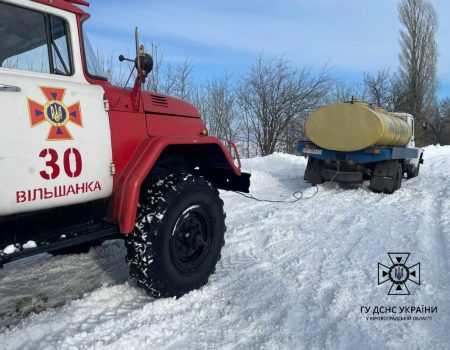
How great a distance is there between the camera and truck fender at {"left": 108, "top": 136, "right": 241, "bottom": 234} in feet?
9.75

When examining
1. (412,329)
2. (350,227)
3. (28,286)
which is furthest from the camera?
(350,227)

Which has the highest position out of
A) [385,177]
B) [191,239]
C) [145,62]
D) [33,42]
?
[33,42]

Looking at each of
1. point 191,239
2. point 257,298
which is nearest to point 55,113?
point 191,239

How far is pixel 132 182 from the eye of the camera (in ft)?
9.77

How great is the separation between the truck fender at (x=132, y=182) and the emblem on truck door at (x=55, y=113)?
0.54m

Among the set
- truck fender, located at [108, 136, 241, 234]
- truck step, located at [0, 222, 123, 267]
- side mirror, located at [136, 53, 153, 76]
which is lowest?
truck step, located at [0, 222, 123, 267]

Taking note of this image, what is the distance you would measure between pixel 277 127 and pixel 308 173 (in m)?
10.3

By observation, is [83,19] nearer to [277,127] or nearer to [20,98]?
[20,98]

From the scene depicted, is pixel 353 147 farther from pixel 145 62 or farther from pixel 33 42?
pixel 33 42

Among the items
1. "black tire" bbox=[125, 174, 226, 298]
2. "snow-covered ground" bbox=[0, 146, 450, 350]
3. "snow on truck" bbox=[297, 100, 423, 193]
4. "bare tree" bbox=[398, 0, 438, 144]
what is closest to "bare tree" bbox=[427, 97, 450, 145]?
"bare tree" bbox=[398, 0, 438, 144]

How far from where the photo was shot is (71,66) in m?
2.86

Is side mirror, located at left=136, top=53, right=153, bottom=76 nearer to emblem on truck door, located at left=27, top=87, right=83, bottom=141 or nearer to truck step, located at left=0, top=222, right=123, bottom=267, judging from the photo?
emblem on truck door, located at left=27, top=87, right=83, bottom=141

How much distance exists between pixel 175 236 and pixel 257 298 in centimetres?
89

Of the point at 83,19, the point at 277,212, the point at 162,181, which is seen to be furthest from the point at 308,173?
the point at 83,19
